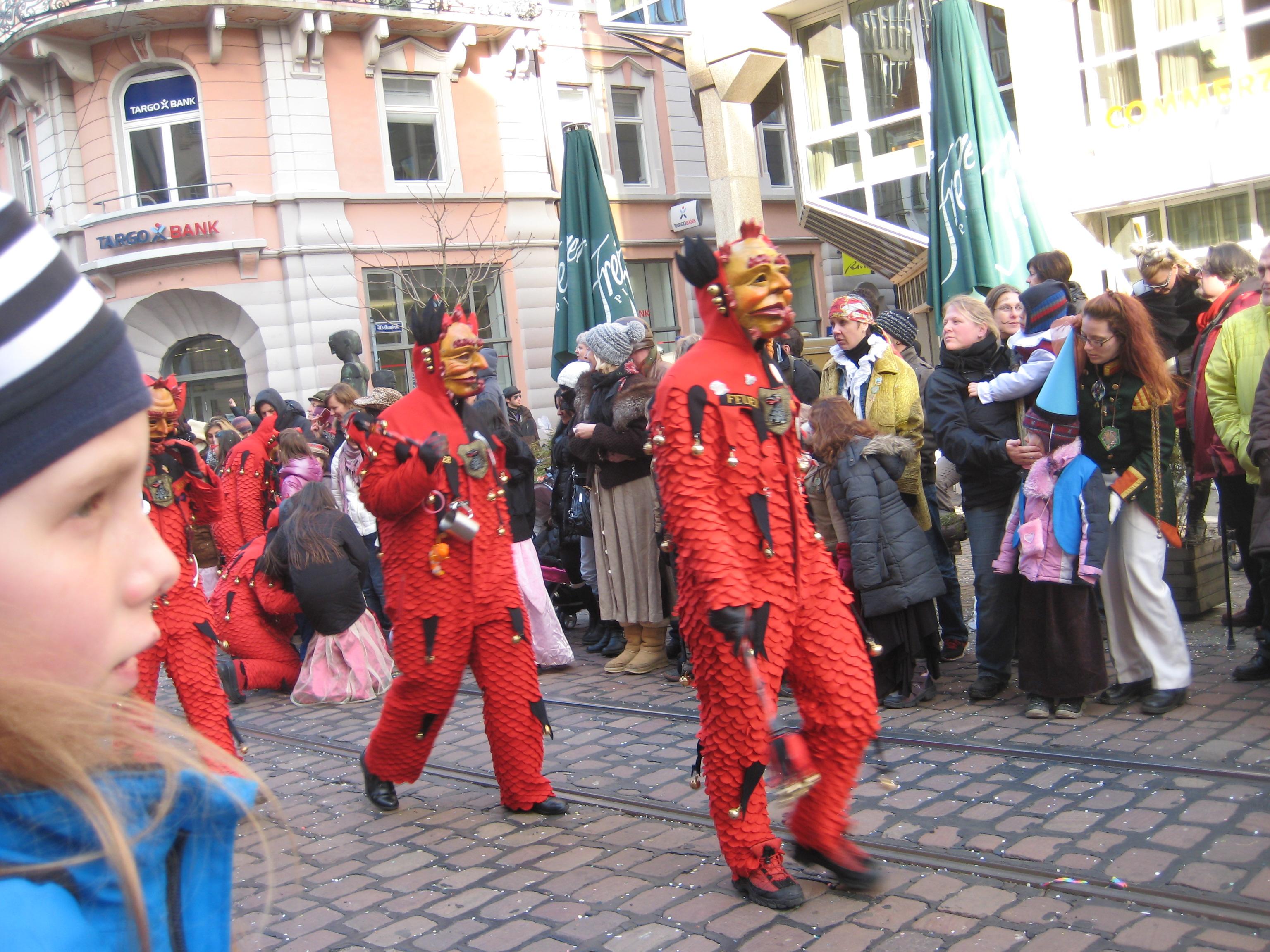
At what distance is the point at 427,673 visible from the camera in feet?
15.4

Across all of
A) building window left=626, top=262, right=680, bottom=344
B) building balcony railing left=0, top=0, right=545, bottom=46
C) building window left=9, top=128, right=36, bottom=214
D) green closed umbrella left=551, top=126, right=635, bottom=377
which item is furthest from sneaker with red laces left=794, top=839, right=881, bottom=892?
building window left=9, top=128, right=36, bottom=214

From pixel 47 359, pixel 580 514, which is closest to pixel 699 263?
pixel 47 359

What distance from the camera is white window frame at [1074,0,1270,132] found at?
37.5 ft

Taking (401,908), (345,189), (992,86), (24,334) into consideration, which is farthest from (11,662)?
(345,189)

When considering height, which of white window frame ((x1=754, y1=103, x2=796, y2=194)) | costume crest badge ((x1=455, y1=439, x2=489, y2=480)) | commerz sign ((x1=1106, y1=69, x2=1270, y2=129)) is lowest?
costume crest badge ((x1=455, y1=439, x2=489, y2=480))

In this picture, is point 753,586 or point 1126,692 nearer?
point 753,586

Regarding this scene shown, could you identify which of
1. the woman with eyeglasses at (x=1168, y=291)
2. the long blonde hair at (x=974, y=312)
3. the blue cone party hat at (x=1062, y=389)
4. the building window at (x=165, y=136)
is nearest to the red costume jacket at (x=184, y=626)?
the long blonde hair at (x=974, y=312)

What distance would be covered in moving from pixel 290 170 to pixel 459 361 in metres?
17.1

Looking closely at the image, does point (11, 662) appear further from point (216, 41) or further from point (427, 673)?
point (216, 41)

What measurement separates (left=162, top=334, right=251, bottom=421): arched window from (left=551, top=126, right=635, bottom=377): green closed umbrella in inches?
468

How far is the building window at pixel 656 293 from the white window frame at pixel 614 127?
151 centimetres

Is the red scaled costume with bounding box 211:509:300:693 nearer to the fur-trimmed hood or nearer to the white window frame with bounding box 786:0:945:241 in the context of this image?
the fur-trimmed hood

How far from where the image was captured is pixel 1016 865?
3713mm

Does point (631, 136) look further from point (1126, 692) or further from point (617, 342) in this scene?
point (1126, 692)
